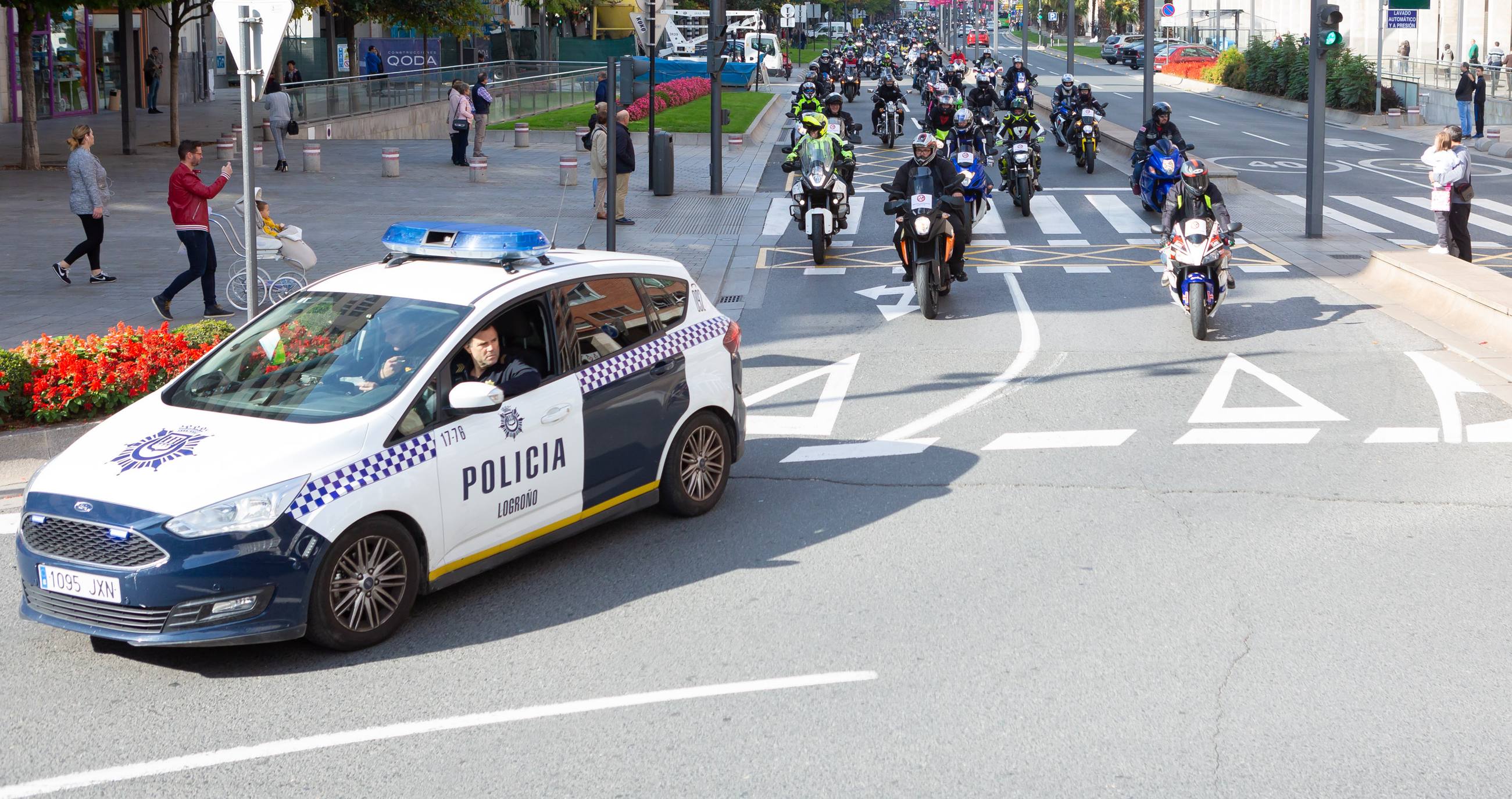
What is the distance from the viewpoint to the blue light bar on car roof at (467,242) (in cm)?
782

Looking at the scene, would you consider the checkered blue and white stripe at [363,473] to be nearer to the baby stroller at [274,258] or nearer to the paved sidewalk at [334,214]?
the paved sidewalk at [334,214]

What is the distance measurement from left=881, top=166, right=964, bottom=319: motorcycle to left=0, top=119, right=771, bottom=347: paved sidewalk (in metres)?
2.61

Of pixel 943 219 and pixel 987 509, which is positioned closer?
pixel 987 509

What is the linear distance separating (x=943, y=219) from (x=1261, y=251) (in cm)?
634

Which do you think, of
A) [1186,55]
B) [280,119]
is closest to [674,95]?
[280,119]

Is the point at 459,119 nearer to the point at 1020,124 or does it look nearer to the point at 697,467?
the point at 1020,124

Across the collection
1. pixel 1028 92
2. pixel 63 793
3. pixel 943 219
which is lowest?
pixel 63 793

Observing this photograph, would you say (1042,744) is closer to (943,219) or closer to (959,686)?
(959,686)

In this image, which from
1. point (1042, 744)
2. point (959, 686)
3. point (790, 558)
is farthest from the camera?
point (790, 558)

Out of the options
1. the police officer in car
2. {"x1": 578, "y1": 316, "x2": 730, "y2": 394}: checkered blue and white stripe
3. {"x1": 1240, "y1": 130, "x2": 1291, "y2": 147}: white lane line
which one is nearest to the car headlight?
the police officer in car

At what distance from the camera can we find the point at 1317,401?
11656mm

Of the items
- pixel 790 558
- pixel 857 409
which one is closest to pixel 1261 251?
pixel 857 409

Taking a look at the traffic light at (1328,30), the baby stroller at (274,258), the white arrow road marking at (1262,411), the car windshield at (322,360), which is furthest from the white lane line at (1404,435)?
the traffic light at (1328,30)

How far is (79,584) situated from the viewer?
623 centimetres
